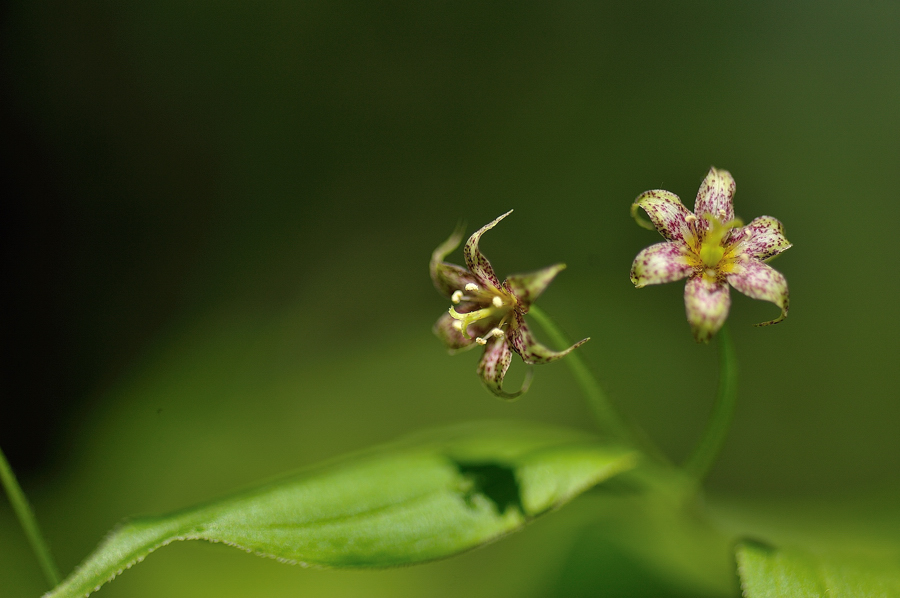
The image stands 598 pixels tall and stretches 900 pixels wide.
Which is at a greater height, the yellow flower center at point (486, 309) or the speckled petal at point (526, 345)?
the yellow flower center at point (486, 309)

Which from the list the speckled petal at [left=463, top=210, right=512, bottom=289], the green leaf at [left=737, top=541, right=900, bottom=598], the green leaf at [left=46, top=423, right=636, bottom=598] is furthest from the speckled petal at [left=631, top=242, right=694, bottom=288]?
the green leaf at [left=737, top=541, right=900, bottom=598]

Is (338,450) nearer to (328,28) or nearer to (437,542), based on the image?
(437,542)

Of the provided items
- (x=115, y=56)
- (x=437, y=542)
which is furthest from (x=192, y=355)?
(x=437, y=542)

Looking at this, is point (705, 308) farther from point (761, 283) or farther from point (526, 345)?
point (526, 345)

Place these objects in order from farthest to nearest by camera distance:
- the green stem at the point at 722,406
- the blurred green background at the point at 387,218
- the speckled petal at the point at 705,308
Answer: the blurred green background at the point at 387,218 < the green stem at the point at 722,406 < the speckled petal at the point at 705,308

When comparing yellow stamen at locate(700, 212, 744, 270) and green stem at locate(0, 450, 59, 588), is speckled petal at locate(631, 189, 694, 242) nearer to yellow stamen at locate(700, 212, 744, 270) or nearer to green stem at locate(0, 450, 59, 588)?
yellow stamen at locate(700, 212, 744, 270)

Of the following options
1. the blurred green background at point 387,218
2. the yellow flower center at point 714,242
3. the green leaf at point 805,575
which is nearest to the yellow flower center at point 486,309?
the yellow flower center at point 714,242

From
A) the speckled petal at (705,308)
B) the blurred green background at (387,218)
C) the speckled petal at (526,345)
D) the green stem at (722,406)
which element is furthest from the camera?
the blurred green background at (387,218)

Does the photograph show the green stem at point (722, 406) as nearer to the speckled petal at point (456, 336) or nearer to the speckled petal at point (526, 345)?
the speckled petal at point (526, 345)
